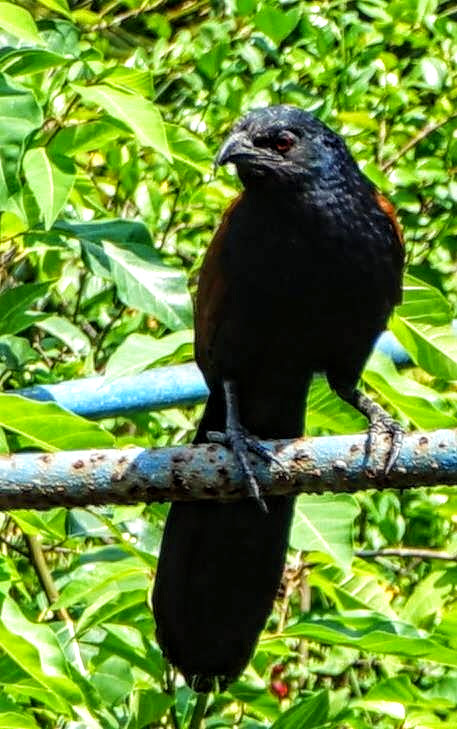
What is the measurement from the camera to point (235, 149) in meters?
3.07

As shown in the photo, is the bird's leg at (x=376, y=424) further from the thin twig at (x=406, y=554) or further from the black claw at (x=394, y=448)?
the thin twig at (x=406, y=554)

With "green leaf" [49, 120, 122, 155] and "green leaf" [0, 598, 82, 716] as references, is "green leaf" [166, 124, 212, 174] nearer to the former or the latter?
"green leaf" [49, 120, 122, 155]

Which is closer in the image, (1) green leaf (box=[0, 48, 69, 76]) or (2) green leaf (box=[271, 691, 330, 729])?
(2) green leaf (box=[271, 691, 330, 729])

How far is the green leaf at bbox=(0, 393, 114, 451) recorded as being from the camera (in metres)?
2.71

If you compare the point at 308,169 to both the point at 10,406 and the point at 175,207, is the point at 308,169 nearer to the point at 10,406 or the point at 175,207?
the point at 10,406

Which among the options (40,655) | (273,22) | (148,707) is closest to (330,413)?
(148,707)

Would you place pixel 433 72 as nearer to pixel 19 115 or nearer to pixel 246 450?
pixel 19 115

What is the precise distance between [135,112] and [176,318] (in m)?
0.42

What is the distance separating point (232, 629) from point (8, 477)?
73 cm

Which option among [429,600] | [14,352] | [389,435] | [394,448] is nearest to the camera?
[394,448]

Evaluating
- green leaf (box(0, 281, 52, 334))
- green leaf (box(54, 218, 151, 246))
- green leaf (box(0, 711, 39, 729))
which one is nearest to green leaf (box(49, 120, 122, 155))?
green leaf (box(54, 218, 151, 246))

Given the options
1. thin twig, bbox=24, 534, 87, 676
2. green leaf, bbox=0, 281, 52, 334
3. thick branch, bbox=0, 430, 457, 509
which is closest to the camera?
thick branch, bbox=0, 430, 457, 509

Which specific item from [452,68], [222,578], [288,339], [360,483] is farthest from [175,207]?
[360,483]

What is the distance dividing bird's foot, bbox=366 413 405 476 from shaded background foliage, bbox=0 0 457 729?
0.14 feet
